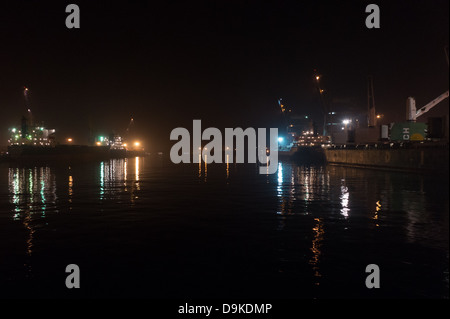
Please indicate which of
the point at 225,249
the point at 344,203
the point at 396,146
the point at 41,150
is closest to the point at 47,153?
the point at 41,150

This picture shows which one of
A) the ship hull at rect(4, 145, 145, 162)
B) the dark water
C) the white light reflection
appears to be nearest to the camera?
the dark water

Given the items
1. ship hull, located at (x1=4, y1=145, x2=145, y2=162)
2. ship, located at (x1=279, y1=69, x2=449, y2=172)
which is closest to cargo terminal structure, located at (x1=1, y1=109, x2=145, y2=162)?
ship hull, located at (x1=4, y1=145, x2=145, y2=162)

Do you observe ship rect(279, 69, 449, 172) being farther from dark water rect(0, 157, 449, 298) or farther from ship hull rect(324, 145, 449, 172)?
dark water rect(0, 157, 449, 298)

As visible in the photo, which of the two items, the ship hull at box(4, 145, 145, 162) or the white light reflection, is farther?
the ship hull at box(4, 145, 145, 162)

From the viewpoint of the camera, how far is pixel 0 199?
25.8 meters

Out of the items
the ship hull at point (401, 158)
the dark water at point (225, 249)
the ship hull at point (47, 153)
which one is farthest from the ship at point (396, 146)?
the ship hull at point (47, 153)

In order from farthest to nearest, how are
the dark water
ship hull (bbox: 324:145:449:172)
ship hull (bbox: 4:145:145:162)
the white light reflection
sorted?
1. ship hull (bbox: 4:145:145:162)
2. ship hull (bbox: 324:145:449:172)
3. the white light reflection
4. the dark water

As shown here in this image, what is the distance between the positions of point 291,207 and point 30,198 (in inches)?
621

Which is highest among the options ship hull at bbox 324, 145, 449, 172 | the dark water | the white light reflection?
ship hull at bbox 324, 145, 449, 172

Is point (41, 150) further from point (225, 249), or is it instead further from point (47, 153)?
point (225, 249)

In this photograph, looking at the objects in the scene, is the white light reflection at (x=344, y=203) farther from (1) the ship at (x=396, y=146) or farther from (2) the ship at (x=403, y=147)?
(1) the ship at (x=396, y=146)

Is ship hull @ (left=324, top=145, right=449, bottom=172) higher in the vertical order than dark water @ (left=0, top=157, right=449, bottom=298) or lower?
higher

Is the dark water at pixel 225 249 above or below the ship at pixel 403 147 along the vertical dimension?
below
